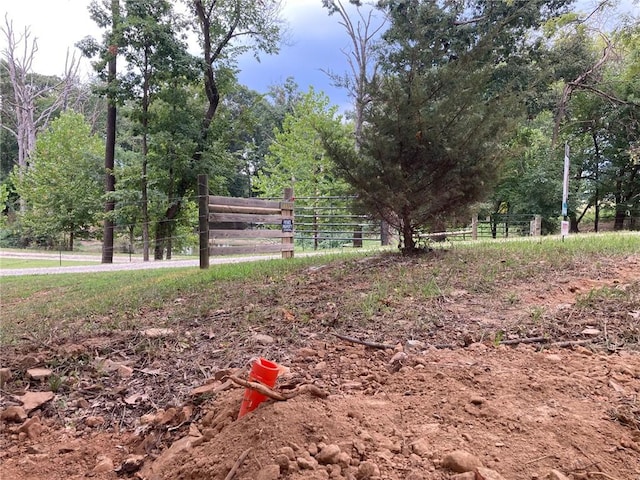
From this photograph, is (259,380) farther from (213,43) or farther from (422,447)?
(213,43)

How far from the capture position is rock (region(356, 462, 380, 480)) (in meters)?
1.33

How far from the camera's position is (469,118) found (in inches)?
220

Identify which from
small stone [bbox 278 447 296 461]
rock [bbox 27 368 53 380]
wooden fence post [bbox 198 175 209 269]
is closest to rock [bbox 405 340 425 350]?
small stone [bbox 278 447 296 461]

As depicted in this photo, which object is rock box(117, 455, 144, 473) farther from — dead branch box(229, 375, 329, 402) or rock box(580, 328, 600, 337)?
rock box(580, 328, 600, 337)

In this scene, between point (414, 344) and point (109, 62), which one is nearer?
point (414, 344)

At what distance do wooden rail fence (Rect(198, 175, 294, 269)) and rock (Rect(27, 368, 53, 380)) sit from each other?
4.81 metres

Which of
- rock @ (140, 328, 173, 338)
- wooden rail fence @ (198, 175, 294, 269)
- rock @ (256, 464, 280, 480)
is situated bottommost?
rock @ (140, 328, 173, 338)

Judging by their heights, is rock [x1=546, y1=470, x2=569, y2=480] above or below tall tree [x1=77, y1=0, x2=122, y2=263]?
below

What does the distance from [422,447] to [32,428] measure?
5.79ft

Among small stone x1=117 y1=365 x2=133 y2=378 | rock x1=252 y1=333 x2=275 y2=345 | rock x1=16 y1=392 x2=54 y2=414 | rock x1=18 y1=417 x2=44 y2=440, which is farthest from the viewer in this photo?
rock x1=252 y1=333 x2=275 y2=345

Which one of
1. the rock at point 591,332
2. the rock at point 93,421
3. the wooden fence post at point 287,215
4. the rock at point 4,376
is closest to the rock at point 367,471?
the rock at point 93,421

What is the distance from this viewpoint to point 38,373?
2.53 meters

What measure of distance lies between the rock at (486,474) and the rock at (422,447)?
0.17 metres

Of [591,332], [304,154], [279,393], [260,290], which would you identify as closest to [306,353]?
[279,393]
